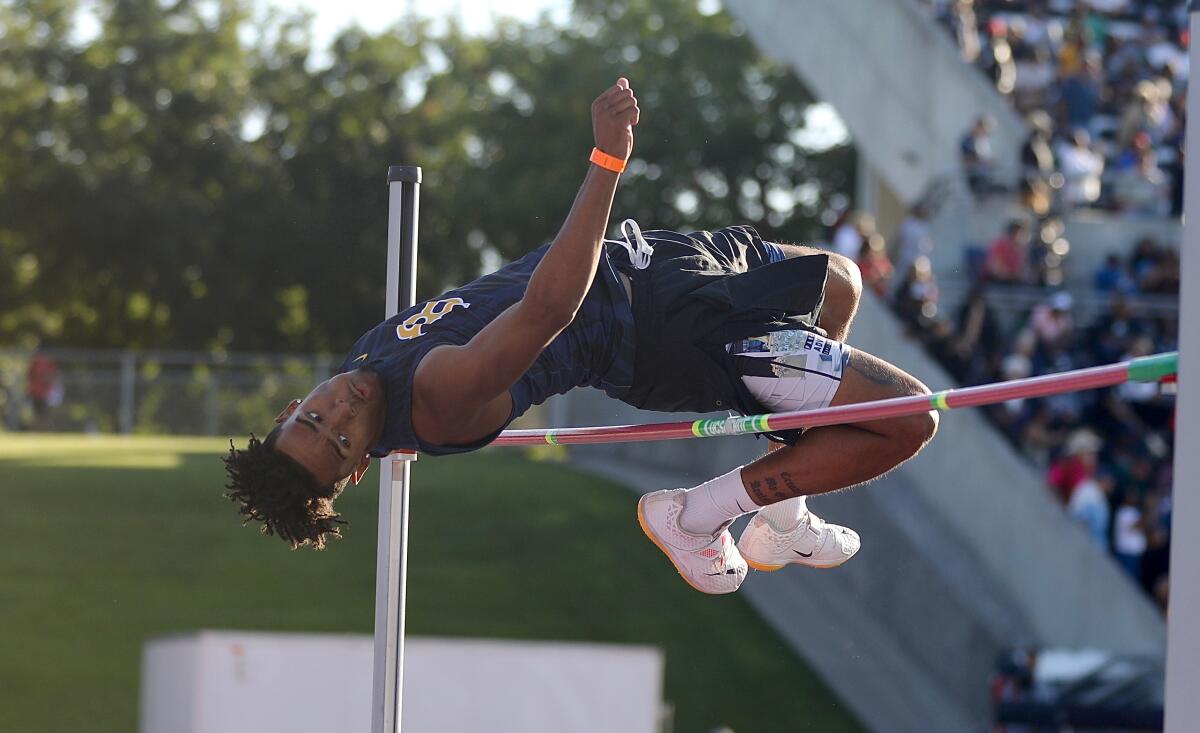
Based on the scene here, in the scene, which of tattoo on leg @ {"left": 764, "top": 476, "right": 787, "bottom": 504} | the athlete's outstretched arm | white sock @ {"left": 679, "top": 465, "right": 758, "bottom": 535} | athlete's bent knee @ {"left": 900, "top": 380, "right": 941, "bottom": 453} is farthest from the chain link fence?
the athlete's outstretched arm

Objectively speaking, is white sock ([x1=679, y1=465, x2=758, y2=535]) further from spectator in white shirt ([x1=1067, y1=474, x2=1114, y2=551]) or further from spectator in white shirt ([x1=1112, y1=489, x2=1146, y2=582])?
spectator in white shirt ([x1=1112, y1=489, x2=1146, y2=582])

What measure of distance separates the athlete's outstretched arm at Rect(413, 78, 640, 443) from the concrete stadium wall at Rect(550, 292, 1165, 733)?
7354 mm

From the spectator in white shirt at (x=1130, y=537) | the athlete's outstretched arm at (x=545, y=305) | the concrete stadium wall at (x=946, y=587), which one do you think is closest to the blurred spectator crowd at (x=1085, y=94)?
the concrete stadium wall at (x=946, y=587)

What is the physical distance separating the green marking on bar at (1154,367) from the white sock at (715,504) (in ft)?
3.78

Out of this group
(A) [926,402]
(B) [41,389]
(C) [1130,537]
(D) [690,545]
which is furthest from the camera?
(B) [41,389]

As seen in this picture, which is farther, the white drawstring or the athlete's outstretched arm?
the white drawstring

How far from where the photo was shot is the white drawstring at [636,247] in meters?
4.25

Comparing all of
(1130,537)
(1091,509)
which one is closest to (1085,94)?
(1091,509)

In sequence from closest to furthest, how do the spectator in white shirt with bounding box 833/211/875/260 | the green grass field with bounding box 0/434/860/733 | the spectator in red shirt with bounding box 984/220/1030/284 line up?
1. the green grass field with bounding box 0/434/860/733
2. the spectator in white shirt with bounding box 833/211/875/260
3. the spectator in red shirt with bounding box 984/220/1030/284

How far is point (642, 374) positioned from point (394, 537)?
0.96 m

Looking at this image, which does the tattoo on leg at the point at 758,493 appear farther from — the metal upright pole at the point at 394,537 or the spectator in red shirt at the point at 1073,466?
the spectator in red shirt at the point at 1073,466

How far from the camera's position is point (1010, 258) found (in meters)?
11.7

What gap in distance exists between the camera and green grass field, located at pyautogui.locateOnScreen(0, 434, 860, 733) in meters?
10.8

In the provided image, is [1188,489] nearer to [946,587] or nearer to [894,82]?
[946,587]
